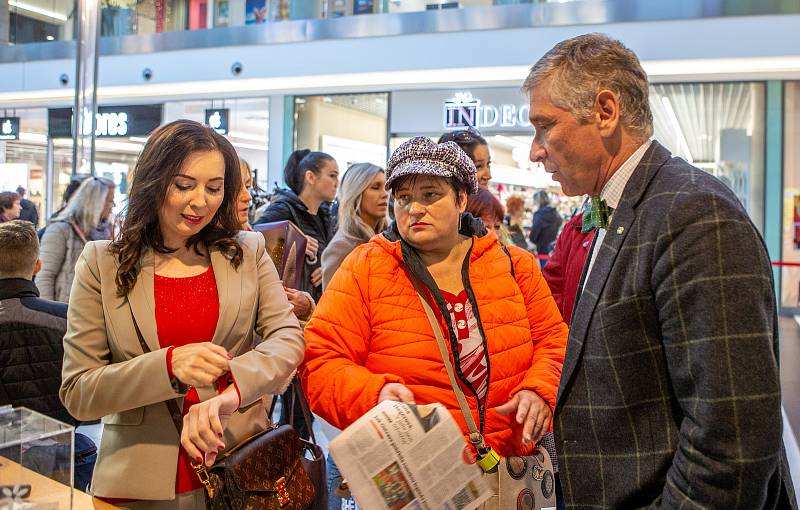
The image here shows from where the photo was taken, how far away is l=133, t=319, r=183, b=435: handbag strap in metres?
1.83

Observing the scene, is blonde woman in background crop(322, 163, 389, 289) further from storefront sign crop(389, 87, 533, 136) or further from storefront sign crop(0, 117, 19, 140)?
storefront sign crop(0, 117, 19, 140)

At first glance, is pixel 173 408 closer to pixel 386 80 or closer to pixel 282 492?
pixel 282 492

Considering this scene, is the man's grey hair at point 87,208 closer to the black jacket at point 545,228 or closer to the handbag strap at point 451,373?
the handbag strap at point 451,373

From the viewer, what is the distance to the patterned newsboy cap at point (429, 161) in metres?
2.06

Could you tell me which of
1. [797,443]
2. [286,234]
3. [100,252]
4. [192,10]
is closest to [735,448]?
[100,252]

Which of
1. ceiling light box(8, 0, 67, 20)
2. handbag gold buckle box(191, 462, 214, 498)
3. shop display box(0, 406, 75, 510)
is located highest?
ceiling light box(8, 0, 67, 20)

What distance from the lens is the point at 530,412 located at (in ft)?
6.15

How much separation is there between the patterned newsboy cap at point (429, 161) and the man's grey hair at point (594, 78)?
563mm

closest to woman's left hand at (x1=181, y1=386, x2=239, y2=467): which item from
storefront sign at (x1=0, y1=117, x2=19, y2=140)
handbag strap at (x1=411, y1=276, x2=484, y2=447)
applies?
handbag strap at (x1=411, y1=276, x2=484, y2=447)

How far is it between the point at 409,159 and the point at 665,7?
9.13 meters

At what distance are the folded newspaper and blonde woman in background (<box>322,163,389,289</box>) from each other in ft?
6.56

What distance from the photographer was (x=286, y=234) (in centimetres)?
343

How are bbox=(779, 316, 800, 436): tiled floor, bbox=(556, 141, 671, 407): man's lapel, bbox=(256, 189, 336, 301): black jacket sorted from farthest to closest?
bbox=(779, 316, 800, 436): tiled floor → bbox=(256, 189, 336, 301): black jacket → bbox=(556, 141, 671, 407): man's lapel

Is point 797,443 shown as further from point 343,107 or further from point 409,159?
point 343,107
